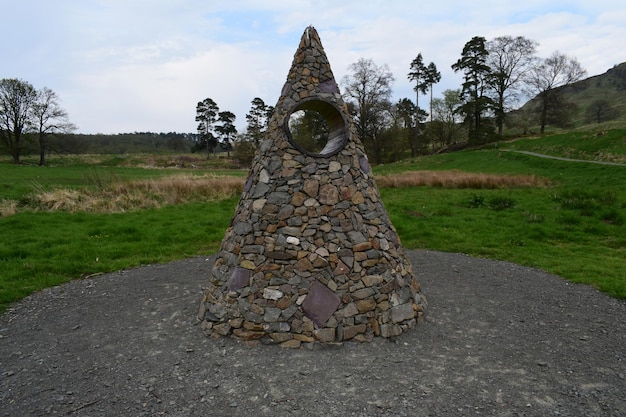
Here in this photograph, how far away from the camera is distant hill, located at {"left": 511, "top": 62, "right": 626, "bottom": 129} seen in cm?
6800

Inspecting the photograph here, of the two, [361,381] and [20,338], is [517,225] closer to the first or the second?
[361,381]

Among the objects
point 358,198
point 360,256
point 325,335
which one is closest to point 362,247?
point 360,256

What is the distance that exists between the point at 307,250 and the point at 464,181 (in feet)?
64.3

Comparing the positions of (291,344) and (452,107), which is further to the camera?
(452,107)

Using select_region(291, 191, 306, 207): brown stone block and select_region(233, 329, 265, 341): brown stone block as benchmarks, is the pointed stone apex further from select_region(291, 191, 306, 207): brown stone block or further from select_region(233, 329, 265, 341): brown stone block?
select_region(233, 329, 265, 341): brown stone block

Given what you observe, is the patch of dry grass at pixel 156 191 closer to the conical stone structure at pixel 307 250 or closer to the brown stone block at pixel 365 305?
the conical stone structure at pixel 307 250

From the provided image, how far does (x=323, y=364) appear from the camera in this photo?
4957 millimetres

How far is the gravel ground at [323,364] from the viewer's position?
421 cm

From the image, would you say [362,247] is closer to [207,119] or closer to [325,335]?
[325,335]

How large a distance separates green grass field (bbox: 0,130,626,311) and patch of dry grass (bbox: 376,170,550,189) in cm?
132

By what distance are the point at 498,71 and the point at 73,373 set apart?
5657 cm

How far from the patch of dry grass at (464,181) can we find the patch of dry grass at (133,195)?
9.78 metres

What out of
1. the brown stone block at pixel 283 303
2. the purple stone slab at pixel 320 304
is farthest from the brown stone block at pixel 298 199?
the brown stone block at pixel 283 303

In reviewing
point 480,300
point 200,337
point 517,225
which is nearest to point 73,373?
point 200,337
